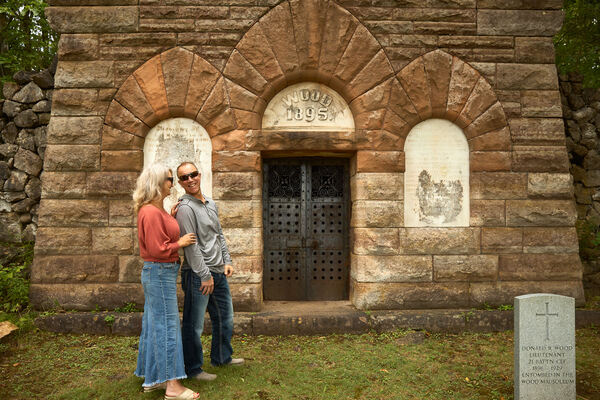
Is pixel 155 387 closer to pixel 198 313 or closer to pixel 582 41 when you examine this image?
pixel 198 313

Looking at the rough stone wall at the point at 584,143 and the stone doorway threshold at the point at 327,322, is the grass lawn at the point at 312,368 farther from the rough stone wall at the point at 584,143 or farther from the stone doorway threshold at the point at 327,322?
the rough stone wall at the point at 584,143

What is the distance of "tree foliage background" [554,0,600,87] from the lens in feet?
25.7

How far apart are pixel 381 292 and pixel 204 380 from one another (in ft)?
8.57

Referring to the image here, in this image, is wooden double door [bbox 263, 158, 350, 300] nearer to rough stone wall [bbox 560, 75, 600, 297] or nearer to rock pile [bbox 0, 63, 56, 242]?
rock pile [bbox 0, 63, 56, 242]

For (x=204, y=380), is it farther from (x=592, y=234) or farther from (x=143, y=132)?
(x=592, y=234)

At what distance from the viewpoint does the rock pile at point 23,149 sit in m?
6.14

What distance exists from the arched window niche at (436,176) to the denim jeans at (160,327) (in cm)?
336

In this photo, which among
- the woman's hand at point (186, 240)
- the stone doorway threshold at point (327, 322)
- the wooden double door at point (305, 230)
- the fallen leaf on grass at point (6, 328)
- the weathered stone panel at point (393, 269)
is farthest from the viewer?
the wooden double door at point (305, 230)

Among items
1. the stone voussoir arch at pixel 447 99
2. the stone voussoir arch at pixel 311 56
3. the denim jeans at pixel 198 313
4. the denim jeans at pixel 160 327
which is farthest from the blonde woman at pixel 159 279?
the stone voussoir arch at pixel 447 99

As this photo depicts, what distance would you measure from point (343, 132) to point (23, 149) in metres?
4.80

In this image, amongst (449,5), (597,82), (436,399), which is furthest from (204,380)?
(597,82)

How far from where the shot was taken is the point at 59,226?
17.2 ft

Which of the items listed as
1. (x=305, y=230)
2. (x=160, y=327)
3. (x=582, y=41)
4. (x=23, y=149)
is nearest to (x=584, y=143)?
(x=582, y=41)

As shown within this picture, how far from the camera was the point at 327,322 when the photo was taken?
16.6ft
